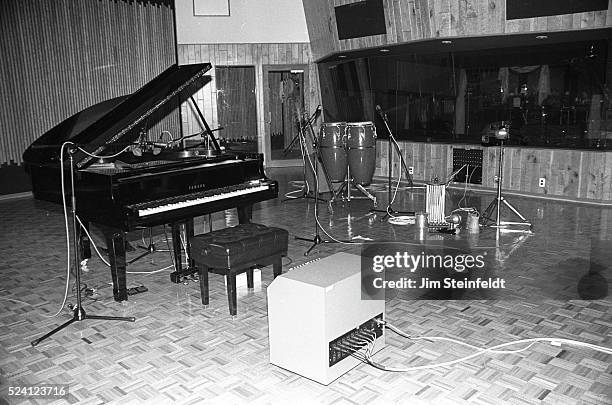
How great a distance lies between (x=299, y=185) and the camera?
9117 millimetres

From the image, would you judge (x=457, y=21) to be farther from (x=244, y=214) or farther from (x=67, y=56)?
(x=67, y=56)

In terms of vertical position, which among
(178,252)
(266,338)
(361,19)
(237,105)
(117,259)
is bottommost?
(266,338)

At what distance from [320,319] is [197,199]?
68.6 inches

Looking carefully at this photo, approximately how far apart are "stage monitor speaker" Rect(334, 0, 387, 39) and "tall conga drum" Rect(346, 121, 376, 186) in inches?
59.6

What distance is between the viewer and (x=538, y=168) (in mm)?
7621

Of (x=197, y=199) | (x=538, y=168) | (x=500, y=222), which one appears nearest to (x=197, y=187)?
(x=197, y=199)

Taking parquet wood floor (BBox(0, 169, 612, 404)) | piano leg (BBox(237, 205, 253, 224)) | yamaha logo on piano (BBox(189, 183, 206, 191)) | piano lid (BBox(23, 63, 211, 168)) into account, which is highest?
piano lid (BBox(23, 63, 211, 168))

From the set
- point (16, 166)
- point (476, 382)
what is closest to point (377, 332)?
point (476, 382)

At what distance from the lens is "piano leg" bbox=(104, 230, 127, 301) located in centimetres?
385

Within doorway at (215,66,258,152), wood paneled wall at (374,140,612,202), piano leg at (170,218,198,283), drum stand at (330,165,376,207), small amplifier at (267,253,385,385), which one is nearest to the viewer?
small amplifier at (267,253,385,385)

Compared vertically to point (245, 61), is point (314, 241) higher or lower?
lower

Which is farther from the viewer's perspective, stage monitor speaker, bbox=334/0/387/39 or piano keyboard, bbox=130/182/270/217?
stage monitor speaker, bbox=334/0/387/39

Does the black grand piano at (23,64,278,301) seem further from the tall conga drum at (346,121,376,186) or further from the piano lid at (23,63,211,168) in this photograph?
the tall conga drum at (346,121,376,186)

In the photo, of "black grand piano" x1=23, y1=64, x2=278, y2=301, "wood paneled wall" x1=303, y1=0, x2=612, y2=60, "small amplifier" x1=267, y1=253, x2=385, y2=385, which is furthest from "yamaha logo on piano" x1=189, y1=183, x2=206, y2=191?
"wood paneled wall" x1=303, y1=0, x2=612, y2=60
